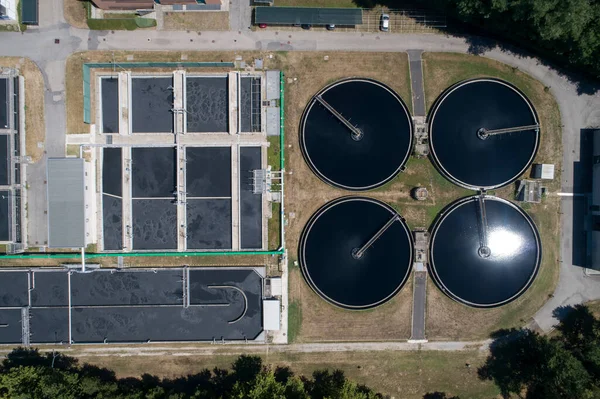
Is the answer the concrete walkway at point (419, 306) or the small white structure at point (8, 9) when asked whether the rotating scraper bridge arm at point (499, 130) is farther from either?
the small white structure at point (8, 9)

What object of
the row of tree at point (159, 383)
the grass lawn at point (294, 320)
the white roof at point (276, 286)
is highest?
the white roof at point (276, 286)

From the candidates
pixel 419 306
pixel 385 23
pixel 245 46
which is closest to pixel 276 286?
pixel 419 306

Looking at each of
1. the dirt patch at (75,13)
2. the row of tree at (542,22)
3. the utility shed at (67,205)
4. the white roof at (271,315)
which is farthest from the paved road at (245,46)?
the white roof at (271,315)

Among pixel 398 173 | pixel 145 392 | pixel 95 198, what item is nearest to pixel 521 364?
pixel 398 173

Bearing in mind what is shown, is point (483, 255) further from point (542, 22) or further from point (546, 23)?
point (542, 22)

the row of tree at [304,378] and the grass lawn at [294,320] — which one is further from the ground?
the grass lawn at [294,320]

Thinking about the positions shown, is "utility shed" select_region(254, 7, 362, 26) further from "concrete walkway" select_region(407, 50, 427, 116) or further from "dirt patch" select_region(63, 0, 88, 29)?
"dirt patch" select_region(63, 0, 88, 29)

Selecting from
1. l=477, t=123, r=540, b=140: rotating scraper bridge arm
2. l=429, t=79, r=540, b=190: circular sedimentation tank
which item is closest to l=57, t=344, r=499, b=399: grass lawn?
l=429, t=79, r=540, b=190: circular sedimentation tank
